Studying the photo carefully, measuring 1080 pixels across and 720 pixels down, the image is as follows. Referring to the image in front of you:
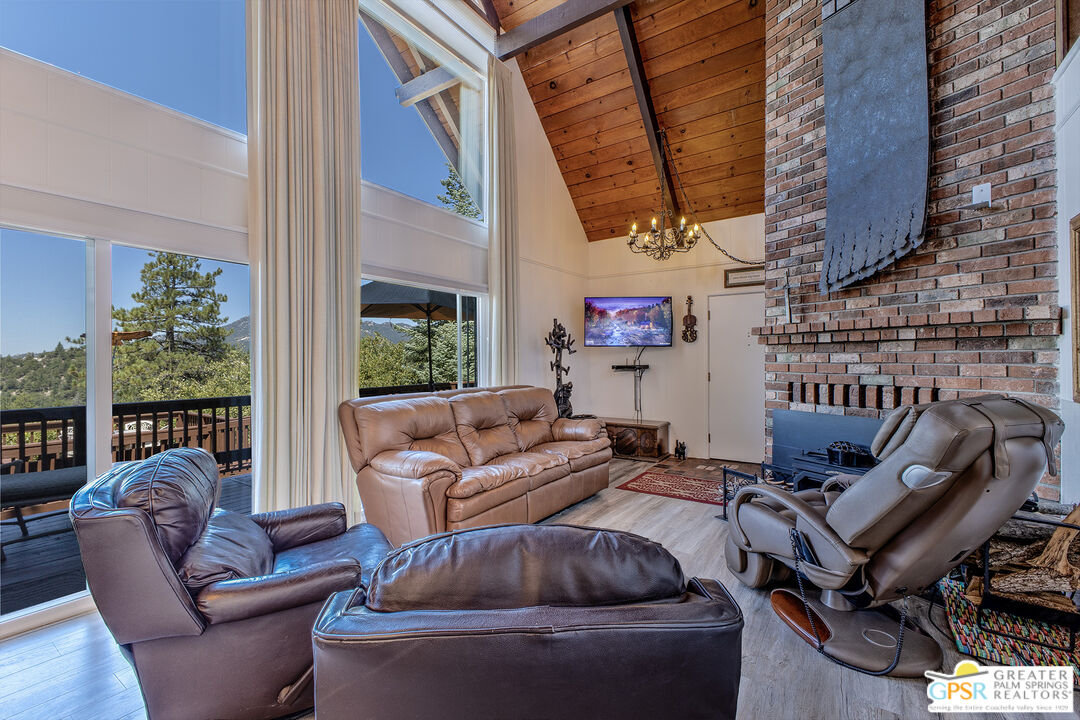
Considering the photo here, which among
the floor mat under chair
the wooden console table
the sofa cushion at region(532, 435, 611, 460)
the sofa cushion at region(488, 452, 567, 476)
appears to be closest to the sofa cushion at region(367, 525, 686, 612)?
the floor mat under chair

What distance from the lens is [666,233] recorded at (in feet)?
18.4

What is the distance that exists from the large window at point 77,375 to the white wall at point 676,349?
470cm

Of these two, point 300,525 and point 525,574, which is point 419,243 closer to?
point 300,525

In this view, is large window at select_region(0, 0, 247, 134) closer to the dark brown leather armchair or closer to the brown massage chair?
the dark brown leather armchair

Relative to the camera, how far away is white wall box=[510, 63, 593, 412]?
557 cm

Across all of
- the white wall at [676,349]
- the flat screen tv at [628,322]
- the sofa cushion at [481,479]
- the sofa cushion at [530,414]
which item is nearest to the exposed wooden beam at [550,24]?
the white wall at [676,349]

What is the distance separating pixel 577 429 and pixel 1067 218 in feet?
11.1

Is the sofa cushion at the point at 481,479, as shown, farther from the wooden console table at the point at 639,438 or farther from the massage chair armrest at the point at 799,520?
the wooden console table at the point at 639,438

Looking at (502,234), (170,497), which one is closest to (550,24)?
(502,234)

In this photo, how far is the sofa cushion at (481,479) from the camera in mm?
2902

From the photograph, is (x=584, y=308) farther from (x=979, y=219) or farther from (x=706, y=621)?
(x=706, y=621)

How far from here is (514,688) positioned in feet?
2.35

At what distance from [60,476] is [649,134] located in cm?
563

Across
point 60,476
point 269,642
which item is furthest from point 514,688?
point 60,476
